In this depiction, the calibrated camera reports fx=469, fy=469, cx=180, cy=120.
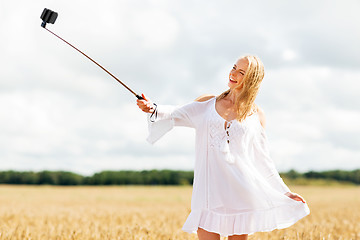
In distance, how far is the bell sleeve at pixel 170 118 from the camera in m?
4.27

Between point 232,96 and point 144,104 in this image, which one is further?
point 232,96

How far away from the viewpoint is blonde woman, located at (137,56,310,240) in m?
4.05

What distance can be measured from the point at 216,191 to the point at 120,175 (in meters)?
29.6

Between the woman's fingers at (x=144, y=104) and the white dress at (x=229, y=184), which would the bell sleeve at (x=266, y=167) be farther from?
the woman's fingers at (x=144, y=104)

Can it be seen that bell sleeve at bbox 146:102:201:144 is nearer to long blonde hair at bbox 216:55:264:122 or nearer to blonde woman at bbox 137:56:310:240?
blonde woman at bbox 137:56:310:240

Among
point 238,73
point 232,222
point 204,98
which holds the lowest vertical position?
point 232,222

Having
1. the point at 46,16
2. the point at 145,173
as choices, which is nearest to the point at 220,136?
the point at 46,16

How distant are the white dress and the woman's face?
0.25 m

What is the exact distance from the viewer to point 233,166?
13.4 ft

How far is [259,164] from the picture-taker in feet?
14.3

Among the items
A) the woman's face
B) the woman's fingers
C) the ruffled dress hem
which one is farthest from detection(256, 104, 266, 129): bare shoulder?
the woman's fingers

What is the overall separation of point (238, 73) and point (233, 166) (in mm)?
820

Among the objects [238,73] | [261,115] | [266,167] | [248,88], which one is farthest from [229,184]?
[238,73]

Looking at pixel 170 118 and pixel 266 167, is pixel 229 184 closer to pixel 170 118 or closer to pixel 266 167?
pixel 266 167
